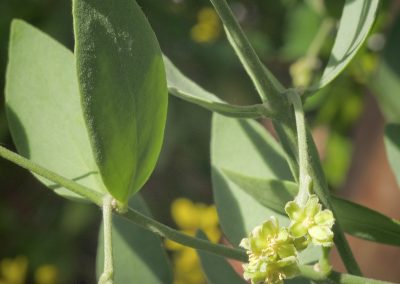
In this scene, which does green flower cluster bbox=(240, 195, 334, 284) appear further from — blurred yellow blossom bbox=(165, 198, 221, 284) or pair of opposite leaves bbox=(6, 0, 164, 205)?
blurred yellow blossom bbox=(165, 198, 221, 284)

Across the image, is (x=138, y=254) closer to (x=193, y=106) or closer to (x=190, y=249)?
(x=190, y=249)

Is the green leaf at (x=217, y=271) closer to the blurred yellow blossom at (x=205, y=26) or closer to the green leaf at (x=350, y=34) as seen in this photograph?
the green leaf at (x=350, y=34)

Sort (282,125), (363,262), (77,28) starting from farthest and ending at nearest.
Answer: (363,262) < (282,125) < (77,28)

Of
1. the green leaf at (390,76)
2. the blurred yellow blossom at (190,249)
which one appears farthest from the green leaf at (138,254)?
the blurred yellow blossom at (190,249)

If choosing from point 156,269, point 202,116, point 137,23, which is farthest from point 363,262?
point 137,23

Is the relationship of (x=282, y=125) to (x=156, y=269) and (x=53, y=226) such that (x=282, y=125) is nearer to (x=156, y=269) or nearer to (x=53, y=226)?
(x=156, y=269)

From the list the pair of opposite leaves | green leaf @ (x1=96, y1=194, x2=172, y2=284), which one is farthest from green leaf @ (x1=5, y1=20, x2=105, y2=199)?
green leaf @ (x1=96, y1=194, x2=172, y2=284)

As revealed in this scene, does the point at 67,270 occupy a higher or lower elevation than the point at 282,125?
lower
